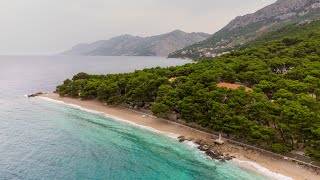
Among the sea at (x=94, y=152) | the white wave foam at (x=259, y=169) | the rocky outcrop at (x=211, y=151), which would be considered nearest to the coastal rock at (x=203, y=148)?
the rocky outcrop at (x=211, y=151)

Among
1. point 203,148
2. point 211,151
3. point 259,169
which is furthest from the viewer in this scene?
point 203,148

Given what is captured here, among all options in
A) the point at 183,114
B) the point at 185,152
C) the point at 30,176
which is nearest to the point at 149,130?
the point at 183,114

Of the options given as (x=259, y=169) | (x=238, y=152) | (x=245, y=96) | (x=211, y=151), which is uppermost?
(x=245, y=96)

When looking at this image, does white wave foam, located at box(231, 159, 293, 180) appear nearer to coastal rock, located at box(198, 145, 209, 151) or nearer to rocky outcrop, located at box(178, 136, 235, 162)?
rocky outcrop, located at box(178, 136, 235, 162)

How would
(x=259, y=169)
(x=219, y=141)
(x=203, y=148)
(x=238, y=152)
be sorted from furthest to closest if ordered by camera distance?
(x=219, y=141) < (x=203, y=148) < (x=238, y=152) < (x=259, y=169)

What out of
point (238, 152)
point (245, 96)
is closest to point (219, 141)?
point (238, 152)

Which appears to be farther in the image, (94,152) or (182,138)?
(182,138)

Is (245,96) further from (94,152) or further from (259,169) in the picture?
(94,152)
